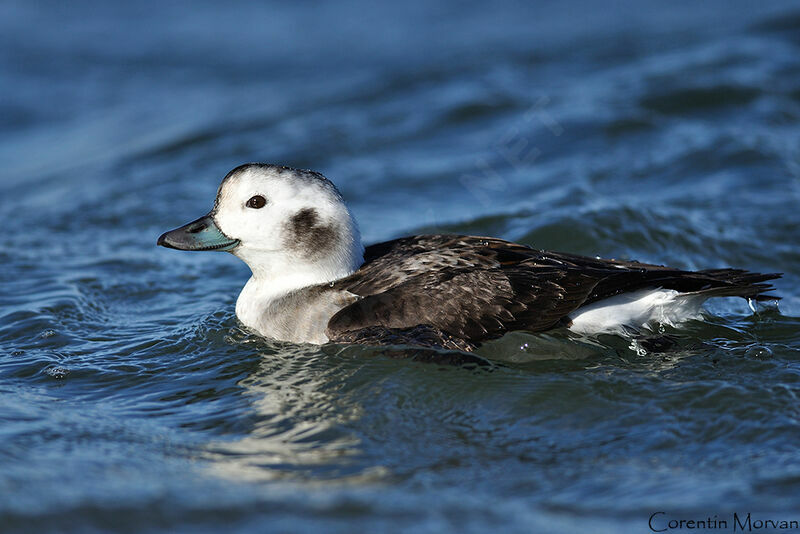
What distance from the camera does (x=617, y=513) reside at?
16.9ft

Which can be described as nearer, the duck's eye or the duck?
the duck

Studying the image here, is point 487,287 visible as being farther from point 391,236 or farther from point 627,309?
point 391,236

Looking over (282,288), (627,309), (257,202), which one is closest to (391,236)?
(282,288)

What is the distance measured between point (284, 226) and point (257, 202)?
0.28 metres

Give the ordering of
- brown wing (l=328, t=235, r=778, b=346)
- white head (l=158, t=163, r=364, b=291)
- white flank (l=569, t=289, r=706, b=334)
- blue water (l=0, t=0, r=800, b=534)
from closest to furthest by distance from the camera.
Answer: blue water (l=0, t=0, r=800, b=534)
brown wing (l=328, t=235, r=778, b=346)
white flank (l=569, t=289, r=706, b=334)
white head (l=158, t=163, r=364, b=291)

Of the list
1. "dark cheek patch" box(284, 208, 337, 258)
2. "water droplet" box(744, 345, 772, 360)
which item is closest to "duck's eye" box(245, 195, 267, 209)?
"dark cheek patch" box(284, 208, 337, 258)

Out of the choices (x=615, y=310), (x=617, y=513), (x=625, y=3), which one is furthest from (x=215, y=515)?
(x=625, y=3)

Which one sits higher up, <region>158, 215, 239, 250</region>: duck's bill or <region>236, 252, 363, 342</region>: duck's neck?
<region>158, 215, 239, 250</region>: duck's bill

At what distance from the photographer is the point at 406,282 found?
7.21 metres

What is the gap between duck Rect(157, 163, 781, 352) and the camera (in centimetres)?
705

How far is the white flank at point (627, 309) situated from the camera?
7.36m

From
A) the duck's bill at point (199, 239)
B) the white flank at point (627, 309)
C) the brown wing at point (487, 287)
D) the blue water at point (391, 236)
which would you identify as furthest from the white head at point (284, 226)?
the white flank at point (627, 309)

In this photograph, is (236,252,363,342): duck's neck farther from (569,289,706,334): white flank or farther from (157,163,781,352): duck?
(569,289,706,334): white flank

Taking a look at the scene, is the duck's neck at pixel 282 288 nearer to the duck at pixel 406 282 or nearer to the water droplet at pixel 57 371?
the duck at pixel 406 282
